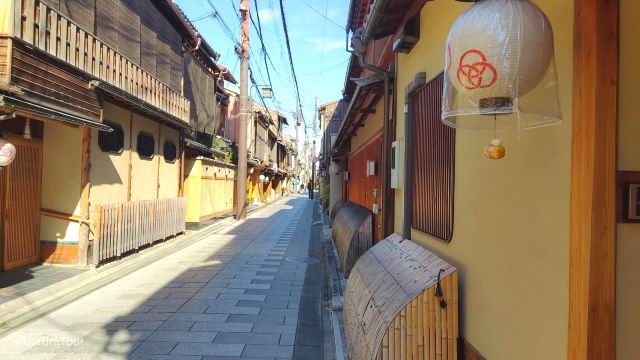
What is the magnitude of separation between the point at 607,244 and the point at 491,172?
3.70 ft

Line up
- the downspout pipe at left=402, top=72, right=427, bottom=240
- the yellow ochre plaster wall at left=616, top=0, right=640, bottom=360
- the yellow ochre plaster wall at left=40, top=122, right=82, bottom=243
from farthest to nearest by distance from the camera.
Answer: the yellow ochre plaster wall at left=40, top=122, right=82, bottom=243, the downspout pipe at left=402, top=72, right=427, bottom=240, the yellow ochre plaster wall at left=616, top=0, right=640, bottom=360

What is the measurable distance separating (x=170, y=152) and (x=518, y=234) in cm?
1331

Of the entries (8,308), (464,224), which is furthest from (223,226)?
(464,224)

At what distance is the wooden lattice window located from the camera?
3.84 meters

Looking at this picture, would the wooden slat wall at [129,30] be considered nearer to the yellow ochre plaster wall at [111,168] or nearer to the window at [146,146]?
the yellow ochre plaster wall at [111,168]

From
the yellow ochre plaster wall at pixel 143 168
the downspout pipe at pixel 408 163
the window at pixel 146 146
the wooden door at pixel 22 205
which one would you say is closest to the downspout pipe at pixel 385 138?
the downspout pipe at pixel 408 163

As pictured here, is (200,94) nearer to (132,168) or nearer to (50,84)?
(132,168)

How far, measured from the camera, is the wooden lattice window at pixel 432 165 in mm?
3840

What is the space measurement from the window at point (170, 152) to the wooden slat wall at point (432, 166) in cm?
1064

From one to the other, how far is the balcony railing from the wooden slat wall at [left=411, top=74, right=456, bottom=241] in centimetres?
634

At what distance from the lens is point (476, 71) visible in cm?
204

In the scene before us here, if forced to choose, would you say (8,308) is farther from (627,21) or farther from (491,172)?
(627,21)

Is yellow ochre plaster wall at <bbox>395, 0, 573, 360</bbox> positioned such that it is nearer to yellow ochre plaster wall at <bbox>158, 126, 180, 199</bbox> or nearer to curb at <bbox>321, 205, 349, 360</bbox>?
curb at <bbox>321, 205, 349, 360</bbox>

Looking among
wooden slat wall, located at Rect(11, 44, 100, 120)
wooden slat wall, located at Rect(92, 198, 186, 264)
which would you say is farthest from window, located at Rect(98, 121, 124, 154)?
wooden slat wall, located at Rect(92, 198, 186, 264)
